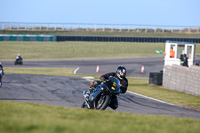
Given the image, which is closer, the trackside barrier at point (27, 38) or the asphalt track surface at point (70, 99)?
the asphalt track surface at point (70, 99)

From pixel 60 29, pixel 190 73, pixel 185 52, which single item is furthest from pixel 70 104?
pixel 60 29

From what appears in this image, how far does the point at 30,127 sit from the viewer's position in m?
5.71

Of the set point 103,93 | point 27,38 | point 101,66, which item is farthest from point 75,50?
point 103,93

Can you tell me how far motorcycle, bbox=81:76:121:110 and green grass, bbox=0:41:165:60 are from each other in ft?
147

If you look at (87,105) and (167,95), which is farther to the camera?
(167,95)

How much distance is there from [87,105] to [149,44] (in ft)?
186

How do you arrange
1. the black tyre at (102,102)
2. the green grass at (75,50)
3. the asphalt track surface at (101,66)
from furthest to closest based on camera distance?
the green grass at (75,50) → the asphalt track surface at (101,66) → the black tyre at (102,102)

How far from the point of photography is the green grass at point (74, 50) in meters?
57.0

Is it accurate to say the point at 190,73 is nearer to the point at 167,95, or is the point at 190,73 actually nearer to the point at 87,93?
the point at 167,95

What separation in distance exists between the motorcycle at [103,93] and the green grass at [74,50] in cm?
4471

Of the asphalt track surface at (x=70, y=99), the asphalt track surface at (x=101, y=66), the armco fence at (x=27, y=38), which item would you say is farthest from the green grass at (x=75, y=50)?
the asphalt track surface at (x=70, y=99)

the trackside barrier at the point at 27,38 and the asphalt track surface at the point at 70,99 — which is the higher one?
the trackside barrier at the point at 27,38

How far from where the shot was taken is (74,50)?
61156 mm

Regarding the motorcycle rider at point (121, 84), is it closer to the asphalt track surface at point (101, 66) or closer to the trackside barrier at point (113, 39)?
the asphalt track surface at point (101, 66)
